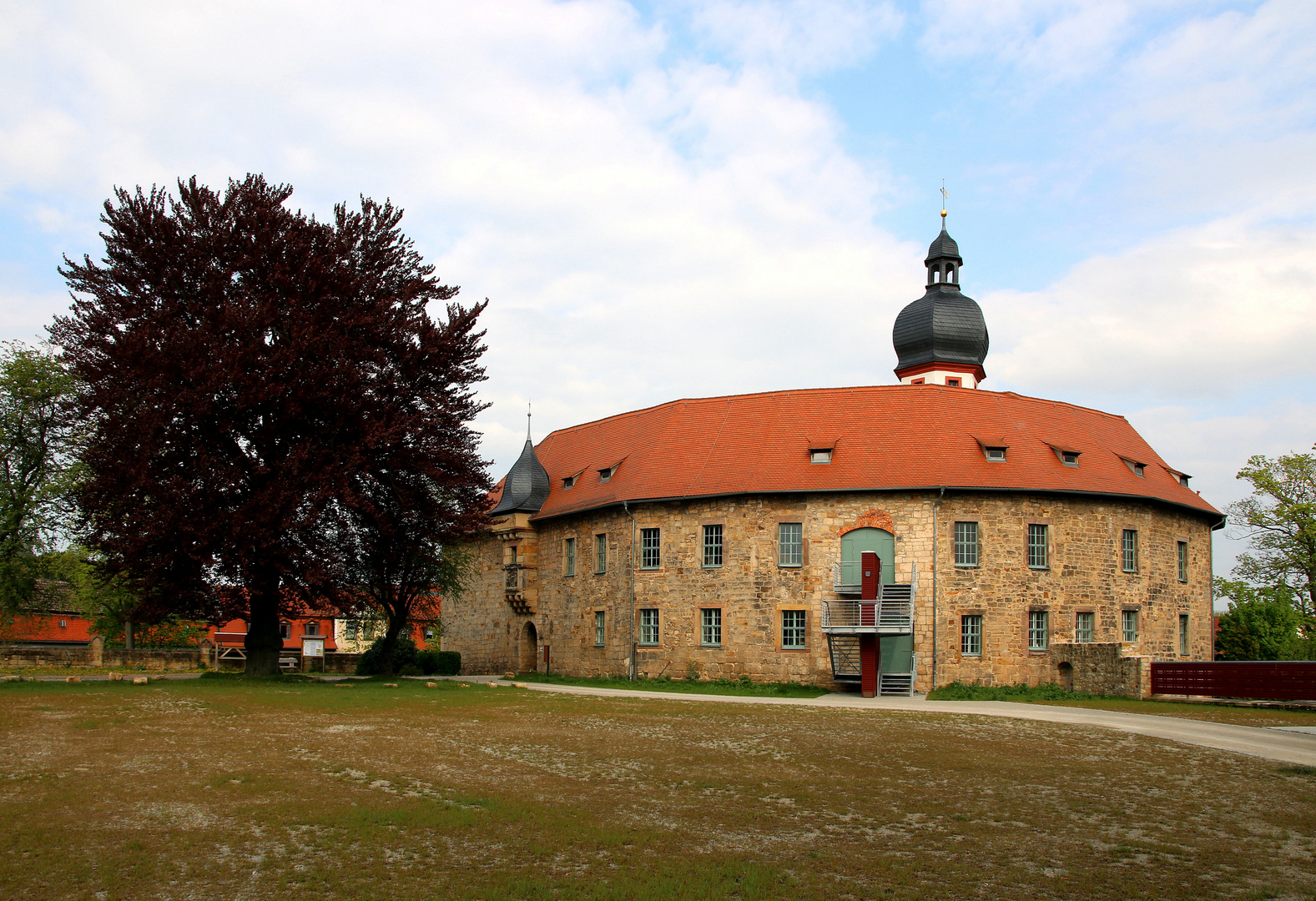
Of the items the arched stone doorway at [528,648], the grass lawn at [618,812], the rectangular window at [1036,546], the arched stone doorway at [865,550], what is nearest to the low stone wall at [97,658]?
the arched stone doorway at [528,648]

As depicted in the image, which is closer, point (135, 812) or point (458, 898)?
point (458, 898)

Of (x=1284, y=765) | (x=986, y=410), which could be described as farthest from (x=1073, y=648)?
(x=1284, y=765)

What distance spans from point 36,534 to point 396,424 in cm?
1373

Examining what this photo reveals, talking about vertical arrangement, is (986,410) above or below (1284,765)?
above

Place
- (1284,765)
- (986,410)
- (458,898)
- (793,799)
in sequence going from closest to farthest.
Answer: (458,898) < (793,799) < (1284,765) < (986,410)

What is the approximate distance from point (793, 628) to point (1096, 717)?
35.1ft

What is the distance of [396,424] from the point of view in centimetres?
2559

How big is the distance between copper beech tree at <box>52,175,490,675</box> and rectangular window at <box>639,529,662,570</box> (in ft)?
24.3

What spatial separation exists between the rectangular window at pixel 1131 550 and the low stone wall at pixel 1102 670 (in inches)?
145

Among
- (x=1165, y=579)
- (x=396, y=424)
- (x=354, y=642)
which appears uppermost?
(x=396, y=424)

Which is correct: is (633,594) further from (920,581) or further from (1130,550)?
(1130,550)

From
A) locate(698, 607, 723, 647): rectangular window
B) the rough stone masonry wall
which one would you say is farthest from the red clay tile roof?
locate(698, 607, 723, 647): rectangular window

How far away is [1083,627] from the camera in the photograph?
3095 cm

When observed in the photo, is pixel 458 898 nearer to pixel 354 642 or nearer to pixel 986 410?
pixel 986 410
